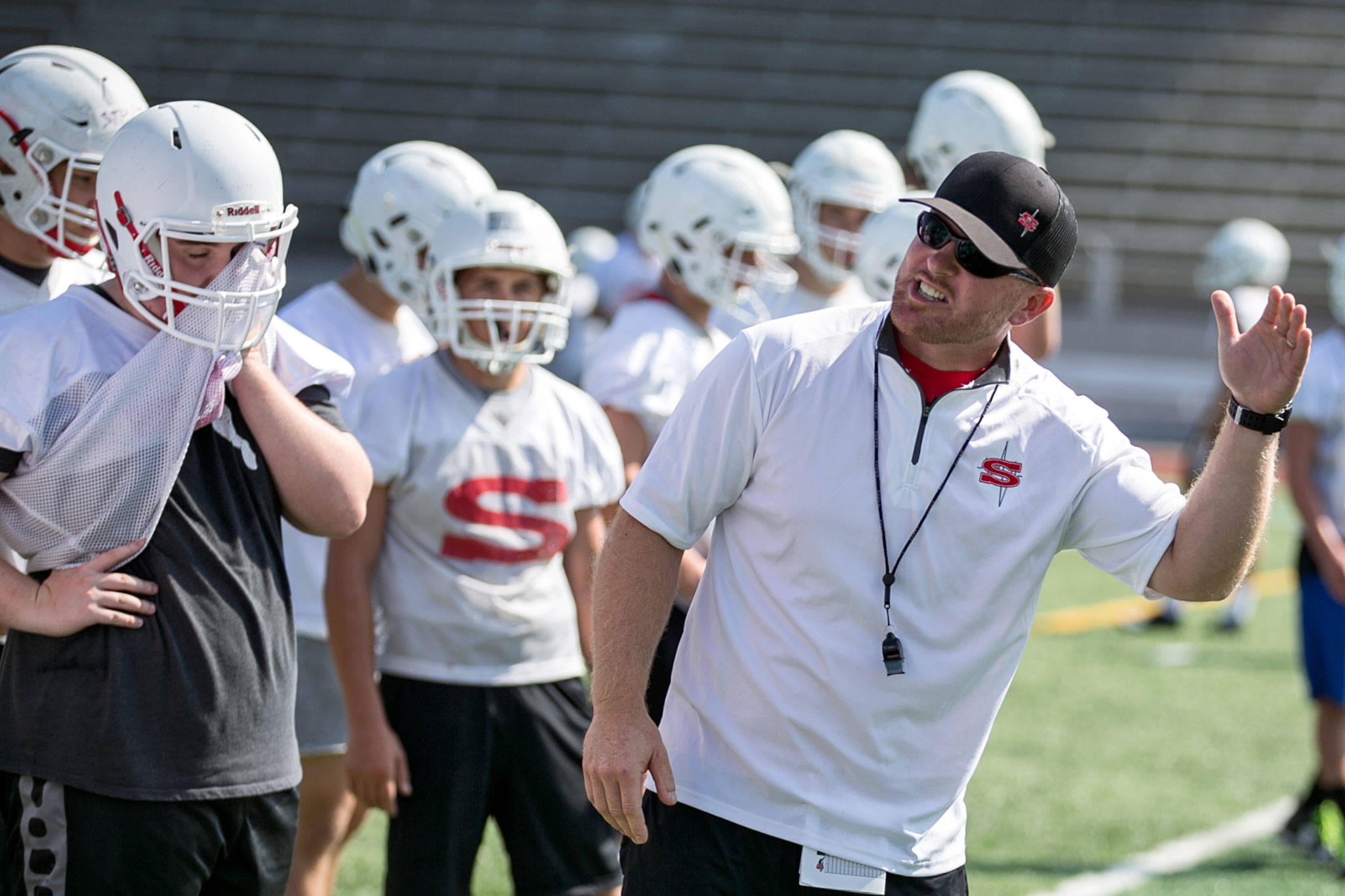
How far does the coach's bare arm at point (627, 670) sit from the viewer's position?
99.2 inches

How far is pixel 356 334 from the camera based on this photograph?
4.30 metres

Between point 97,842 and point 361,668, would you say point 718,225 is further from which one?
point 97,842

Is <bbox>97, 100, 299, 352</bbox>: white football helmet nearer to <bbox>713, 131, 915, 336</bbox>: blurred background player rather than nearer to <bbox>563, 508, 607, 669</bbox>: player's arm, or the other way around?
<bbox>563, 508, 607, 669</bbox>: player's arm

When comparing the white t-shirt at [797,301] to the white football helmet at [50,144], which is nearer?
the white football helmet at [50,144]

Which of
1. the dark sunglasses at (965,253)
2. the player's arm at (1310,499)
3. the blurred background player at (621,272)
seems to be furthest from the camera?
the blurred background player at (621,272)

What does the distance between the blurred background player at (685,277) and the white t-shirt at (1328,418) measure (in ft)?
7.02

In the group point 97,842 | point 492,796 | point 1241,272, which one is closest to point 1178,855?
point 492,796

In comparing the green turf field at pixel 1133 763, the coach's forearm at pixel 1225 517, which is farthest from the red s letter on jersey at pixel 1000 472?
the green turf field at pixel 1133 763

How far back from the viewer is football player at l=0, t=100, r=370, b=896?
8.37 ft

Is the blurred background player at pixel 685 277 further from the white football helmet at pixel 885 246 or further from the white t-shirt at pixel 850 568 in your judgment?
the white t-shirt at pixel 850 568

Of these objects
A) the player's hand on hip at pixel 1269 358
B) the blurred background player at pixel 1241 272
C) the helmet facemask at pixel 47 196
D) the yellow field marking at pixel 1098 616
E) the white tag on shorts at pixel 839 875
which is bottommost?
the yellow field marking at pixel 1098 616

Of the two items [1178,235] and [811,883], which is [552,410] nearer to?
[811,883]

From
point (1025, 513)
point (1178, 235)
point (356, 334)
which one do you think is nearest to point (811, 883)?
point (1025, 513)

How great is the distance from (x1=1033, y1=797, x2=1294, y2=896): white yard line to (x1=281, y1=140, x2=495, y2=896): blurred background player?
2419 millimetres
